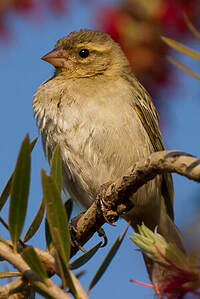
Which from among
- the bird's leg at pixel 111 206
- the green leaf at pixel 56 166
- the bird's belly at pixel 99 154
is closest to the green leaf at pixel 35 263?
the green leaf at pixel 56 166

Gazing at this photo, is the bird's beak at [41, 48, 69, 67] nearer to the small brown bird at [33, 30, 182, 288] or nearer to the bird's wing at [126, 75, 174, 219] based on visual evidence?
the small brown bird at [33, 30, 182, 288]

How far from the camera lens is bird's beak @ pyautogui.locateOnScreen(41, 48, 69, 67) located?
365 centimetres

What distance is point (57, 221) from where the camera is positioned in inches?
53.9

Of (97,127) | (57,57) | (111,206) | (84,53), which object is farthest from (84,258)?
(84,53)

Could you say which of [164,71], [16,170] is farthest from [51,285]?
[164,71]

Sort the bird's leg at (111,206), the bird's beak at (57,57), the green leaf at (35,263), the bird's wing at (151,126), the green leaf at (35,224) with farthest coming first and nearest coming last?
1. the bird's beak at (57,57)
2. the bird's wing at (151,126)
3. the bird's leg at (111,206)
4. the green leaf at (35,224)
5. the green leaf at (35,263)

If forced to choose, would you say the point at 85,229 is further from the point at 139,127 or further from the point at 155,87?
the point at 139,127

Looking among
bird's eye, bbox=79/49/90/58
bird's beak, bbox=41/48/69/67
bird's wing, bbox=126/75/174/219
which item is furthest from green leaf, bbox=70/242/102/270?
bird's eye, bbox=79/49/90/58

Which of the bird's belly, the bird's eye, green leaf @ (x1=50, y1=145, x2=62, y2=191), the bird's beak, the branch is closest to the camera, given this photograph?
the branch

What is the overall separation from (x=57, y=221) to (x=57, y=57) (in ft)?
8.27

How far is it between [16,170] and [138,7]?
824mm

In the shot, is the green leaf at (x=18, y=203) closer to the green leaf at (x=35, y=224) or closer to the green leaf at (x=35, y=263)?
the green leaf at (x=35, y=263)

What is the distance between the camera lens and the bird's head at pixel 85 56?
12.0ft

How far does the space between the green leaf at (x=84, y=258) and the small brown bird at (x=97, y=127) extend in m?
1.12
